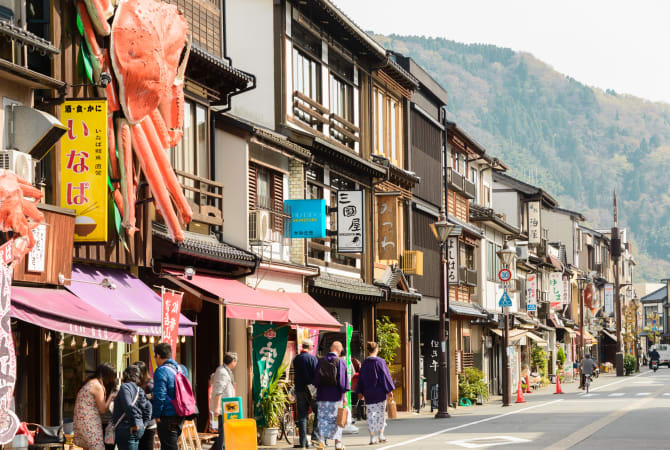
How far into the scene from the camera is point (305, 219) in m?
26.3

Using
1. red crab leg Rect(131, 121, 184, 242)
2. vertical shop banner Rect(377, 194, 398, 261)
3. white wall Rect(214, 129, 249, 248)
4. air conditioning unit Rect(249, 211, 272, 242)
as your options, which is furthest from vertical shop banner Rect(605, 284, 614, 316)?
red crab leg Rect(131, 121, 184, 242)

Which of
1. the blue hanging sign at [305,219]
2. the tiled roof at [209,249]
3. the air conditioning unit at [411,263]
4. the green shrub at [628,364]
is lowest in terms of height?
the green shrub at [628,364]

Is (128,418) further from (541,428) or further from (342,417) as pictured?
(541,428)

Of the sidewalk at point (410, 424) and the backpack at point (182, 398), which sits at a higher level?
the backpack at point (182, 398)

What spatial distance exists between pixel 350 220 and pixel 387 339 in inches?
230

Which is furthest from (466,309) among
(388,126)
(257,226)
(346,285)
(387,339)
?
(257,226)

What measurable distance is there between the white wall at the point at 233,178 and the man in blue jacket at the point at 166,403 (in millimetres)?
9214

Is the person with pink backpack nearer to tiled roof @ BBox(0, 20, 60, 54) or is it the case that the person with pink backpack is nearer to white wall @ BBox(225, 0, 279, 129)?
tiled roof @ BBox(0, 20, 60, 54)

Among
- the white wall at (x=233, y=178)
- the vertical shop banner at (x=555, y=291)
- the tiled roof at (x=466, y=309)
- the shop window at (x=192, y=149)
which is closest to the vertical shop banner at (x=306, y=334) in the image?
the white wall at (x=233, y=178)

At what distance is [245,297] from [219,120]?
4.10 meters

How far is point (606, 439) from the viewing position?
2175 centimetres

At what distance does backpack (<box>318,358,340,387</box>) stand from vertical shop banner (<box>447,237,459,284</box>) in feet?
79.3

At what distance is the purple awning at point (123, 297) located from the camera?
1647 cm

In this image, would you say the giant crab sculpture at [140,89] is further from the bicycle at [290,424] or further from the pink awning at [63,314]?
the bicycle at [290,424]
